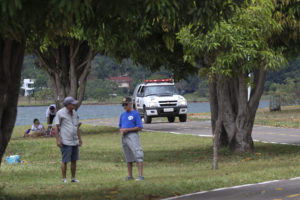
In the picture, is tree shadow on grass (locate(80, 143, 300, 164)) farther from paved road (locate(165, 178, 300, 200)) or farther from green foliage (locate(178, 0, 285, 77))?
paved road (locate(165, 178, 300, 200))

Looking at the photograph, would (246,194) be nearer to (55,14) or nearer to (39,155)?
(55,14)

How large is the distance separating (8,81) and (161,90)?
28152 mm

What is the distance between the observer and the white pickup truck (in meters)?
37.1

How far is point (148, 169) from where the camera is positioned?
57.7 feet

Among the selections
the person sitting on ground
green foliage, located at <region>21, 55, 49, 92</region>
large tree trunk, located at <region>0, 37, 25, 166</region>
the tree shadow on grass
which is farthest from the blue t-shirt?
green foliage, located at <region>21, 55, 49, 92</region>

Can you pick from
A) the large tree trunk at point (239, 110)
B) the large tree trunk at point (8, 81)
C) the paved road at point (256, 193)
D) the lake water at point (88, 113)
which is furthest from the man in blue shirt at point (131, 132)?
the lake water at point (88, 113)

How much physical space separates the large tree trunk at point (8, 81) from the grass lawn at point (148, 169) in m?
1.26

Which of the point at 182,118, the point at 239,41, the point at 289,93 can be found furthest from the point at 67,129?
A: the point at 289,93

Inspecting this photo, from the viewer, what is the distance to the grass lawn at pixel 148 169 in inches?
467

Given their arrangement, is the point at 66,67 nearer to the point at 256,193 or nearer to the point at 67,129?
the point at 67,129

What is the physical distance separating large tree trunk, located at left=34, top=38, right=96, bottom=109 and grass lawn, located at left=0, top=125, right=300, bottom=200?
15.8 feet

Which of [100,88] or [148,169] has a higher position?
[100,88]

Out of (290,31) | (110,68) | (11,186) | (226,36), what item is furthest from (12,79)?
(110,68)

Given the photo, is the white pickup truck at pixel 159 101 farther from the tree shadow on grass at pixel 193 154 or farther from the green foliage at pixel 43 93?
the green foliage at pixel 43 93
